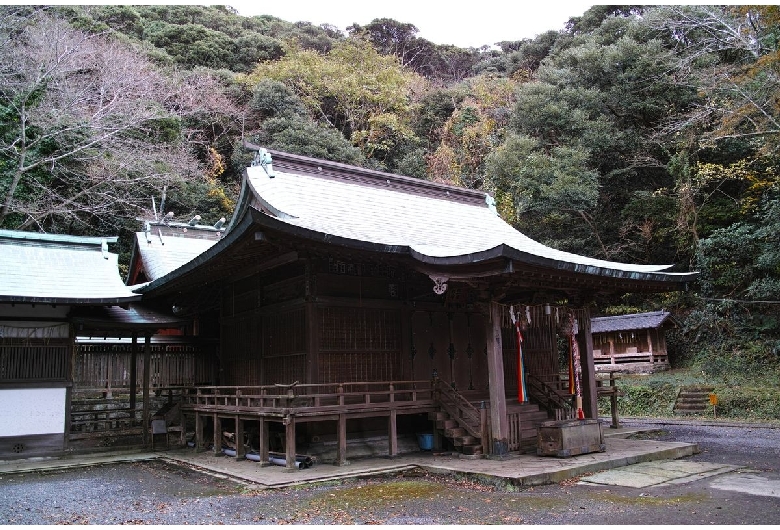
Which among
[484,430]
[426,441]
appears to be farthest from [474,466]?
[426,441]

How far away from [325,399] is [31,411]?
21.6 ft

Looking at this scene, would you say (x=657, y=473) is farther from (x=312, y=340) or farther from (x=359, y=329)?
(x=312, y=340)

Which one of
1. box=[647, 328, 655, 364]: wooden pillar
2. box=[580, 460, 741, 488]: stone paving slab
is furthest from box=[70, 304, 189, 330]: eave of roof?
box=[647, 328, 655, 364]: wooden pillar

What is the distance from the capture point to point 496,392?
1058 cm

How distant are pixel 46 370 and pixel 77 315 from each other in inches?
52.7

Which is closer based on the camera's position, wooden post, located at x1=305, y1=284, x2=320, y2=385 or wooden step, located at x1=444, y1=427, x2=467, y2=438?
wooden step, located at x1=444, y1=427, x2=467, y2=438

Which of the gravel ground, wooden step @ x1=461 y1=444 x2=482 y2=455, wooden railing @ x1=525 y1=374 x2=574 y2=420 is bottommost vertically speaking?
the gravel ground

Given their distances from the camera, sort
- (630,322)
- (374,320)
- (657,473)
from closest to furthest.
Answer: (657,473) < (374,320) < (630,322)

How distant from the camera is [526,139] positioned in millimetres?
30688

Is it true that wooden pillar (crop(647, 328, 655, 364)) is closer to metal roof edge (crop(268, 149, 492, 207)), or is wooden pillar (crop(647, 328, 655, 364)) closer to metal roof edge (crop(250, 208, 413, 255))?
metal roof edge (crop(268, 149, 492, 207))

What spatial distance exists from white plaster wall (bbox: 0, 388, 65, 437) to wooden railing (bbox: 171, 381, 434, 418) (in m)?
2.85

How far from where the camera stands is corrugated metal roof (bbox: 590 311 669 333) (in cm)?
2759

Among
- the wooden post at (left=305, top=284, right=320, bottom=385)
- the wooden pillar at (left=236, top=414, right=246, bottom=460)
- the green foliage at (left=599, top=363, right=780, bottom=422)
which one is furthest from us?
the green foliage at (left=599, top=363, right=780, bottom=422)

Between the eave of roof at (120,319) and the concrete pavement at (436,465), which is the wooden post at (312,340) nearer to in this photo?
the concrete pavement at (436,465)
